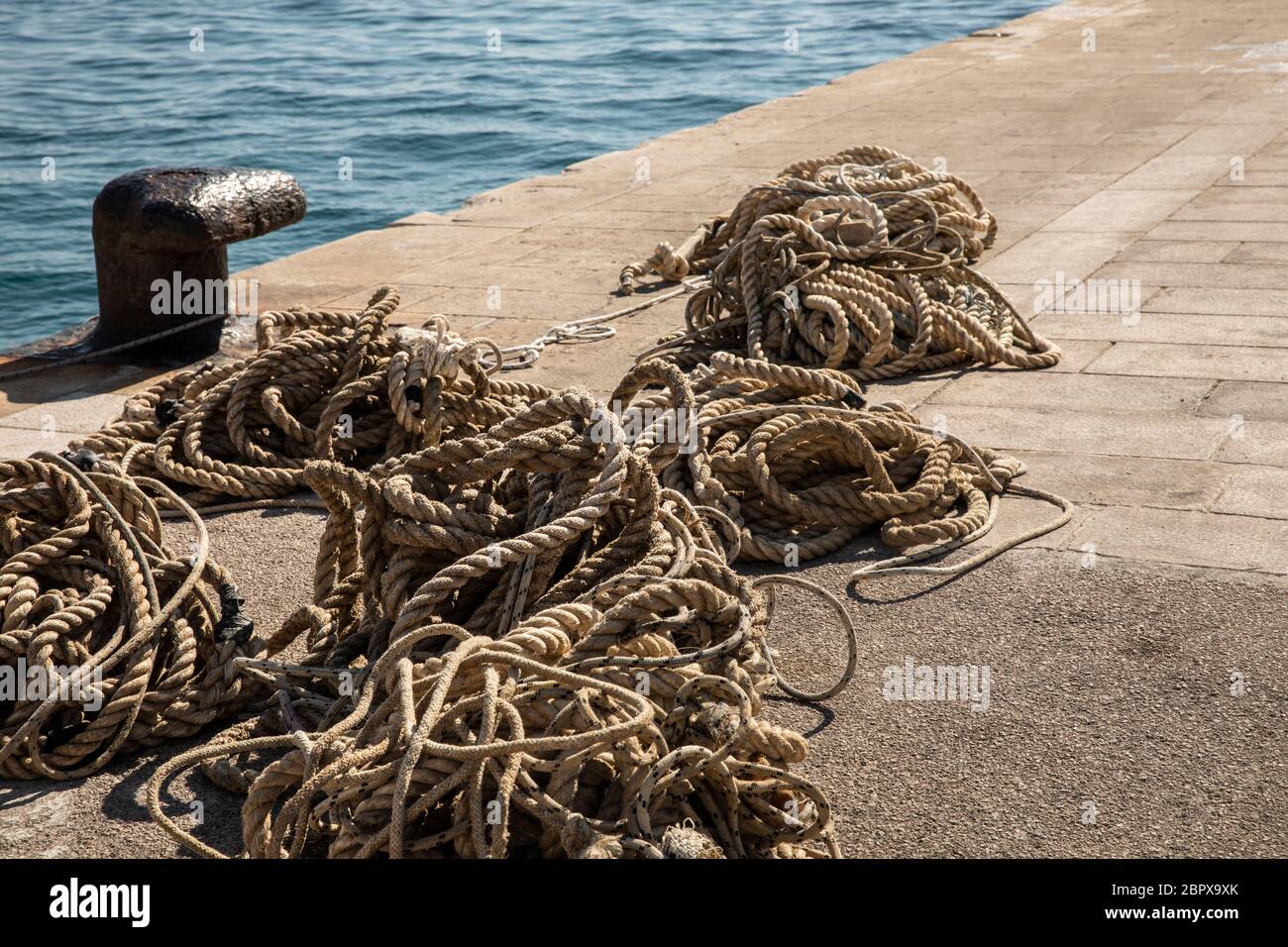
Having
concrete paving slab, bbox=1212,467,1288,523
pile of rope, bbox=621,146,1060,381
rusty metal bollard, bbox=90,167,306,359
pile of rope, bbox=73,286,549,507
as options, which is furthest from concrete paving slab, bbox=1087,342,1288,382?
rusty metal bollard, bbox=90,167,306,359

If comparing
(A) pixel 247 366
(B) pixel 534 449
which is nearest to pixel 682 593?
(B) pixel 534 449

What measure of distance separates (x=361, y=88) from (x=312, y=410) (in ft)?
62.8

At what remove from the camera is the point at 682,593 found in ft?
10.4

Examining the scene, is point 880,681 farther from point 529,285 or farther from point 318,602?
point 529,285

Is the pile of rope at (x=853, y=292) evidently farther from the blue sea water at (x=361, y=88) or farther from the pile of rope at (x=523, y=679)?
the blue sea water at (x=361, y=88)

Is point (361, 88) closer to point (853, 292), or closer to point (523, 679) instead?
point (853, 292)

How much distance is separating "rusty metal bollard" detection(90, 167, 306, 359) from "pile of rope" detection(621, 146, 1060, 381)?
6.16 ft

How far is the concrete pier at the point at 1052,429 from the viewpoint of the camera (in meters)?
3.14

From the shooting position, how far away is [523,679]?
2922 mm

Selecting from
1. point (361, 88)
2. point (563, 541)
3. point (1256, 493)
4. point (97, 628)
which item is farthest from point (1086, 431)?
point (361, 88)

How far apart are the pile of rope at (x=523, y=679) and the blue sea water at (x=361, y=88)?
413 inches

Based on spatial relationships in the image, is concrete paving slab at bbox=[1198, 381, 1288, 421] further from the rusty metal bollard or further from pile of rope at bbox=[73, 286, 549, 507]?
the rusty metal bollard

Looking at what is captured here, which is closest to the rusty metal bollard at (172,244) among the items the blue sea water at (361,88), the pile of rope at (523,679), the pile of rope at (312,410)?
the pile of rope at (312,410)

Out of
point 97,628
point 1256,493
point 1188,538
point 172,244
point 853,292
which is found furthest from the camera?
point 172,244
